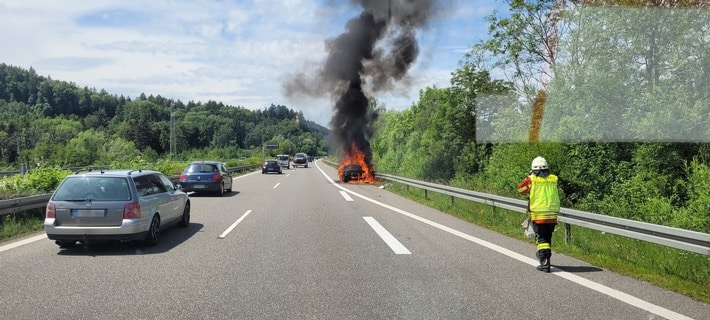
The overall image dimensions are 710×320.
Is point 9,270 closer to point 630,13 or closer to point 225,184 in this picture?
point 225,184

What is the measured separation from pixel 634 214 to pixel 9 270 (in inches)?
551

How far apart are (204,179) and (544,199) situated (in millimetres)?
15881

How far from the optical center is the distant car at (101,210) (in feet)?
27.3

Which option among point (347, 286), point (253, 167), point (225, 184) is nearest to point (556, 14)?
point (225, 184)

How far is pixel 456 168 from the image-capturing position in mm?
29641

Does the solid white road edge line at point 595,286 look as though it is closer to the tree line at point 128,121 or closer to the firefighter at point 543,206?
the firefighter at point 543,206

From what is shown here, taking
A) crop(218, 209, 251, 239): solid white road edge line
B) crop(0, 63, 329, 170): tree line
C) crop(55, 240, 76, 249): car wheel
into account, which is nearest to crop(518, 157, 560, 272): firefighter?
crop(218, 209, 251, 239): solid white road edge line

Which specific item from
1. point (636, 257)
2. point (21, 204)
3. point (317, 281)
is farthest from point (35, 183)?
point (636, 257)

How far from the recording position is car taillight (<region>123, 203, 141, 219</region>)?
8430 millimetres

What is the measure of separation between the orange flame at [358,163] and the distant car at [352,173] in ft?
0.56

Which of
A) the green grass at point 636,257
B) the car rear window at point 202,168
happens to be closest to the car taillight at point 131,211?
the green grass at point 636,257

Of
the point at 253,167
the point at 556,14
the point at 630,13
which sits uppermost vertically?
the point at 556,14

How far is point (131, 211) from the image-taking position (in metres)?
8.46

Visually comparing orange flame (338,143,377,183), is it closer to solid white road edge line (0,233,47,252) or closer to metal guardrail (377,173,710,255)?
metal guardrail (377,173,710,255)
